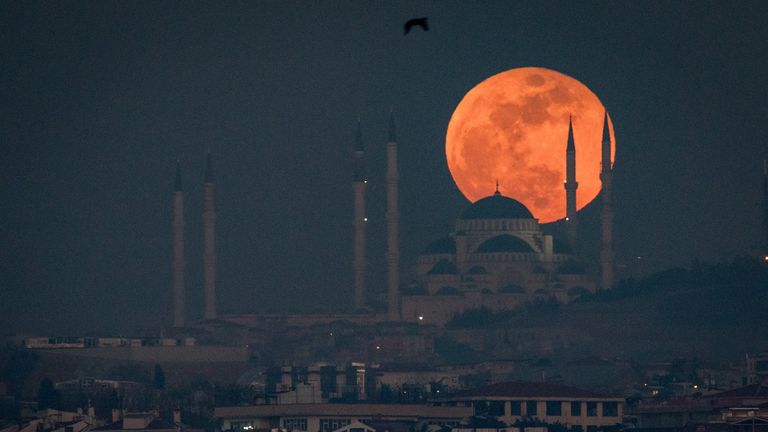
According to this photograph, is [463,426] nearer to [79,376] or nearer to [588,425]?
[588,425]

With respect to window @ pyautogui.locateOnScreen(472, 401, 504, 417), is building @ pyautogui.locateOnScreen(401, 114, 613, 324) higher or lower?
higher

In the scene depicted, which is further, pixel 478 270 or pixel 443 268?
pixel 443 268

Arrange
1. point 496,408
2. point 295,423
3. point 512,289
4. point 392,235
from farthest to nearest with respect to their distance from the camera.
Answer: point 512,289 → point 392,235 → point 496,408 → point 295,423

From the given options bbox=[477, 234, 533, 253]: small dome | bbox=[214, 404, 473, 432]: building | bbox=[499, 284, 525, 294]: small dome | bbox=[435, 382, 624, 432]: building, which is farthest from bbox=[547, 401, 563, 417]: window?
bbox=[477, 234, 533, 253]: small dome

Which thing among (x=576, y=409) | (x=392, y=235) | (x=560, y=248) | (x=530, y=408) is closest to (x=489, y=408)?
(x=530, y=408)

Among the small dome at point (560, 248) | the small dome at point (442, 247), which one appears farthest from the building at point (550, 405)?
the small dome at point (442, 247)

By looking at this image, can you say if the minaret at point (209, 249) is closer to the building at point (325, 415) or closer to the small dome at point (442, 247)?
the small dome at point (442, 247)

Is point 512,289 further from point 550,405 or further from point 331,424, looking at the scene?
point 331,424

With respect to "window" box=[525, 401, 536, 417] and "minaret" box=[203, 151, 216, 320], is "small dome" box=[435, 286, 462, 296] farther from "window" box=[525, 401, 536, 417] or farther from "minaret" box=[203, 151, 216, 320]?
"window" box=[525, 401, 536, 417]
